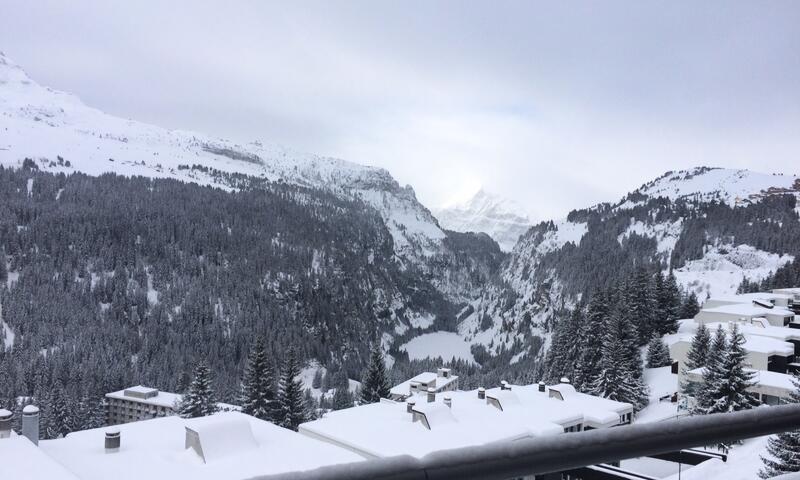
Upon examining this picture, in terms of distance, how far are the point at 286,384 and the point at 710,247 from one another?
409 feet

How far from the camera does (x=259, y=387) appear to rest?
46.2 m

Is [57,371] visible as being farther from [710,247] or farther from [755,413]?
[710,247]

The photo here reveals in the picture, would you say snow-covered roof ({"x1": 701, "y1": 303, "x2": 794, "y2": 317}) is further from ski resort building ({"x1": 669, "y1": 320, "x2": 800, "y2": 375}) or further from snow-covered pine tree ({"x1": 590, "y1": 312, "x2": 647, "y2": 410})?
snow-covered pine tree ({"x1": 590, "y1": 312, "x2": 647, "y2": 410})

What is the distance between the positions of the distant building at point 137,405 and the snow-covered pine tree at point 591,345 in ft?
163

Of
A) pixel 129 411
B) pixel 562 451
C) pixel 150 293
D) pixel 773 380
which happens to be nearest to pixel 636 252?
pixel 773 380

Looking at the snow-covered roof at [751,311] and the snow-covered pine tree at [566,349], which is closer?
the snow-covered roof at [751,311]

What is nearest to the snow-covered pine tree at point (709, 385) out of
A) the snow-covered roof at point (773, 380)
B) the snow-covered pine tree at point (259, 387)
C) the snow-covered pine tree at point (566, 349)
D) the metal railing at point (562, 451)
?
the snow-covered roof at point (773, 380)

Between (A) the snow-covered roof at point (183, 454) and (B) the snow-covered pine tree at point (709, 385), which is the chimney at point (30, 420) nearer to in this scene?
(A) the snow-covered roof at point (183, 454)

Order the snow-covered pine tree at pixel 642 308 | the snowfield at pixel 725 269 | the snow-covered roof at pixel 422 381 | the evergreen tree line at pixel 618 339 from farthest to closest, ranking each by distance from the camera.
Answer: the snowfield at pixel 725 269, the snow-covered pine tree at pixel 642 308, the snow-covered roof at pixel 422 381, the evergreen tree line at pixel 618 339

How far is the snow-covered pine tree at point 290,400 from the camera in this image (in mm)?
45469

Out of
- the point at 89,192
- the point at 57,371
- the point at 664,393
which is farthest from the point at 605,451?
A: the point at 89,192

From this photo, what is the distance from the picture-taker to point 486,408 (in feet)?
111

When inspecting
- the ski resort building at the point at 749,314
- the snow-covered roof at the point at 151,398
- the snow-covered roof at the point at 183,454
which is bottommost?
the snow-covered roof at the point at 151,398

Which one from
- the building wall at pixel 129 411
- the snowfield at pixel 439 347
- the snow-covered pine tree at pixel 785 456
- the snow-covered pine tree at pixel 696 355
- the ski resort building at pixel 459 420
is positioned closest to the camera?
Result: the snow-covered pine tree at pixel 785 456
